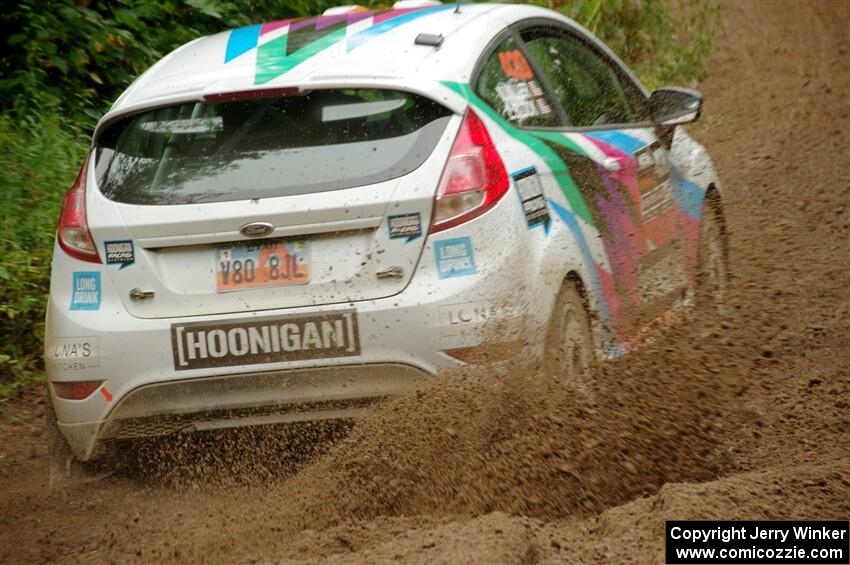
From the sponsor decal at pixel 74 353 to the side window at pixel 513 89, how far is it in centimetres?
163

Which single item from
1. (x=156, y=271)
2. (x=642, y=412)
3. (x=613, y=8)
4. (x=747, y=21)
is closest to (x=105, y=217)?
(x=156, y=271)

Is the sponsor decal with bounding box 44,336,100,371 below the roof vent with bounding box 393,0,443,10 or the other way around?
below

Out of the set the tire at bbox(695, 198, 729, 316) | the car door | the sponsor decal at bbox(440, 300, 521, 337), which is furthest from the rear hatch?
the tire at bbox(695, 198, 729, 316)

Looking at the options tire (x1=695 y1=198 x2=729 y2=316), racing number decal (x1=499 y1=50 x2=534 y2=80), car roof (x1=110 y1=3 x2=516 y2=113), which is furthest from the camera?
tire (x1=695 y1=198 x2=729 y2=316)

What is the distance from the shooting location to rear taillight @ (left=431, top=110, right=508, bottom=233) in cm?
437

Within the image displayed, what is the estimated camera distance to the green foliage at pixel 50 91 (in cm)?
678

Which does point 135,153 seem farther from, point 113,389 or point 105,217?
point 113,389

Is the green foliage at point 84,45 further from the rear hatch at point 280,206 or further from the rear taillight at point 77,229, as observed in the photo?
the rear hatch at point 280,206

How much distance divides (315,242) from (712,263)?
9.21 ft

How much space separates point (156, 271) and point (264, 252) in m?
0.40

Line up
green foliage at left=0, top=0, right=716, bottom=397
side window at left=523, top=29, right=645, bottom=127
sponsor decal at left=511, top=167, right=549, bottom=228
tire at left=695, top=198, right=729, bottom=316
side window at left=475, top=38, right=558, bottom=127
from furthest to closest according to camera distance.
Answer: green foliage at left=0, top=0, right=716, bottom=397 → tire at left=695, top=198, right=729, bottom=316 → side window at left=523, top=29, right=645, bottom=127 → side window at left=475, top=38, right=558, bottom=127 → sponsor decal at left=511, top=167, right=549, bottom=228

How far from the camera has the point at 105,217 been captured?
182 inches

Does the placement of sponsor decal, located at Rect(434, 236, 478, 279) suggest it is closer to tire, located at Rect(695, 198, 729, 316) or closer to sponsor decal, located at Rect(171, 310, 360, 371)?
sponsor decal, located at Rect(171, 310, 360, 371)

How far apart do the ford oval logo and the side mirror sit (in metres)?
2.23
